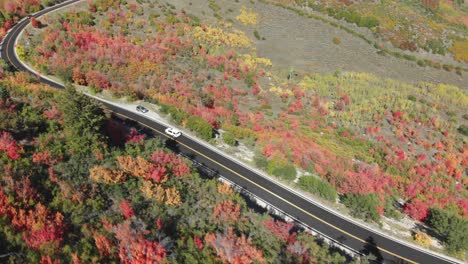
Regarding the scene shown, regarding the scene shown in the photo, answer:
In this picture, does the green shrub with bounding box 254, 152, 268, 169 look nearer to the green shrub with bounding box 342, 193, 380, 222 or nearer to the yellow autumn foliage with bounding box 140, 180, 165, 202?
the green shrub with bounding box 342, 193, 380, 222

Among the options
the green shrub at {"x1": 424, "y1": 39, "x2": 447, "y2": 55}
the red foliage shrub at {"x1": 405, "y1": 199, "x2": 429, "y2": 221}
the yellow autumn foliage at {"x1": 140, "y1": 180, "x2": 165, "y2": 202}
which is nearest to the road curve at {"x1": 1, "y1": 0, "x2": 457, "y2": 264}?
the red foliage shrub at {"x1": 405, "y1": 199, "x2": 429, "y2": 221}

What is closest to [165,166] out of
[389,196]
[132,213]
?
[132,213]

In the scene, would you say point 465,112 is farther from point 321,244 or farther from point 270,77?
→ point 321,244

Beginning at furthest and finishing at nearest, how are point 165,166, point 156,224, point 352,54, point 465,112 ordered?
point 352,54
point 465,112
point 165,166
point 156,224

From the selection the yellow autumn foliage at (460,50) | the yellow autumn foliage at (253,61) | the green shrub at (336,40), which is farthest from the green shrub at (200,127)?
the yellow autumn foliage at (460,50)

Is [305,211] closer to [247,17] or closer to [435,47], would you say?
[247,17]

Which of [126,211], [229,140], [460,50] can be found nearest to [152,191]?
[126,211]
